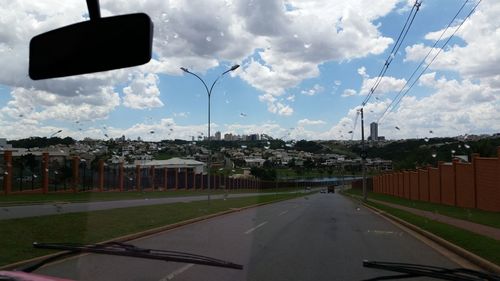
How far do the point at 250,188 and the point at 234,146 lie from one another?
128 feet

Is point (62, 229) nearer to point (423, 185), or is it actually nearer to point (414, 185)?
point (423, 185)

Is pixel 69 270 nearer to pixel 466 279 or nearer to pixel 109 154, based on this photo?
pixel 466 279

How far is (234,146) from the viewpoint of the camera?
85812 millimetres

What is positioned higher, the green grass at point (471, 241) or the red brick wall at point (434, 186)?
the red brick wall at point (434, 186)

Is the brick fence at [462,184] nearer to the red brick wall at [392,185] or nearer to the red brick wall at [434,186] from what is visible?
the red brick wall at [434,186]

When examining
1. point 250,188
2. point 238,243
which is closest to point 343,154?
point 250,188

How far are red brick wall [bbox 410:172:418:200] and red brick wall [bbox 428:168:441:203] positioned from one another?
23.8 ft

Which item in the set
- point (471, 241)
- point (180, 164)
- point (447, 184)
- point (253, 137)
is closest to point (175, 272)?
point (471, 241)

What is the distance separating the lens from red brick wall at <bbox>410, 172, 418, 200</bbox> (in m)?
53.0

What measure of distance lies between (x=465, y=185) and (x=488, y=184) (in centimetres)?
436

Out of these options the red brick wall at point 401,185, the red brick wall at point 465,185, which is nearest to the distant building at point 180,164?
the red brick wall at point 401,185

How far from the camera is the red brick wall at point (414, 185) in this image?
5303 centimetres

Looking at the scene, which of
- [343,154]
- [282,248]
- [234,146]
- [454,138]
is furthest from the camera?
[343,154]

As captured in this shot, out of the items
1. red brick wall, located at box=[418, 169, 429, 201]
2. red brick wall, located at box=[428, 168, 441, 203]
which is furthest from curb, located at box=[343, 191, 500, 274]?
red brick wall, located at box=[418, 169, 429, 201]
